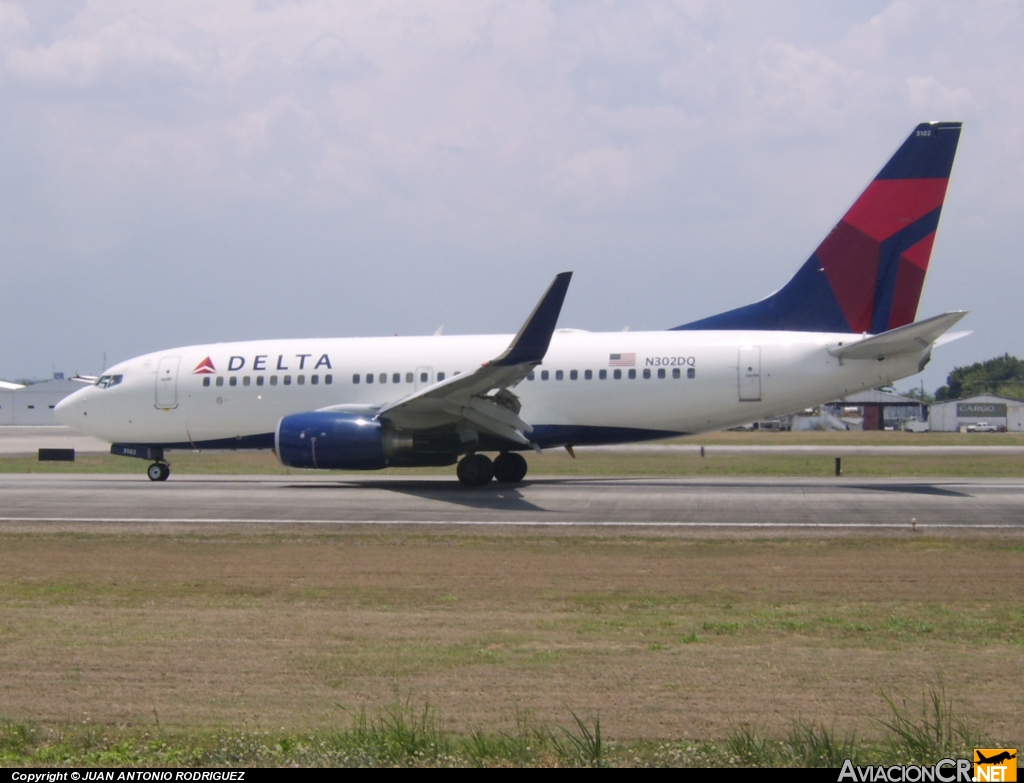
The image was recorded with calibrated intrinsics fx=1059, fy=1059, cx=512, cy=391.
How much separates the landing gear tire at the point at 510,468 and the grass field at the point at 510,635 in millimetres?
9509

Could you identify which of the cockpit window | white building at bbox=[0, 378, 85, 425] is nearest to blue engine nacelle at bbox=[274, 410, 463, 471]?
the cockpit window

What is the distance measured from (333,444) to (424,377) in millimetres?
3649

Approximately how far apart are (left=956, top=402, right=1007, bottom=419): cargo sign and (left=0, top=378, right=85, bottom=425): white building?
83451 millimetres

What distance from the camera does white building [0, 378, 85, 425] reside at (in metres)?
97.8

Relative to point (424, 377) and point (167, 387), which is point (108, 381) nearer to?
point (167, 387)

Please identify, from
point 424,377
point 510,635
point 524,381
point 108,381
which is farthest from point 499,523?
point 108,381

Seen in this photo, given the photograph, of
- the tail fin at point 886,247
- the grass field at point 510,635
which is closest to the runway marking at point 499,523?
the grass field at point 510,635

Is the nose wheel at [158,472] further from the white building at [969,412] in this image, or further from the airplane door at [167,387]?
the white building at [969,412]

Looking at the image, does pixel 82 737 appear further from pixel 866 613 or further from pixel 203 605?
pixel 866 613

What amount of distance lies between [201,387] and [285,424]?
494 cm

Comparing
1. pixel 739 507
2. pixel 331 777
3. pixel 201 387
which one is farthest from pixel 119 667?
pixel 201 387

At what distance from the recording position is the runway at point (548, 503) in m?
17.3

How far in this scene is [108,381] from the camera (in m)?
27.7

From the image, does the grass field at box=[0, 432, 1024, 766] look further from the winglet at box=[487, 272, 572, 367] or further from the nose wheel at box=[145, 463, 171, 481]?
the nose wheel at box=[145, 463, 171, 481]
